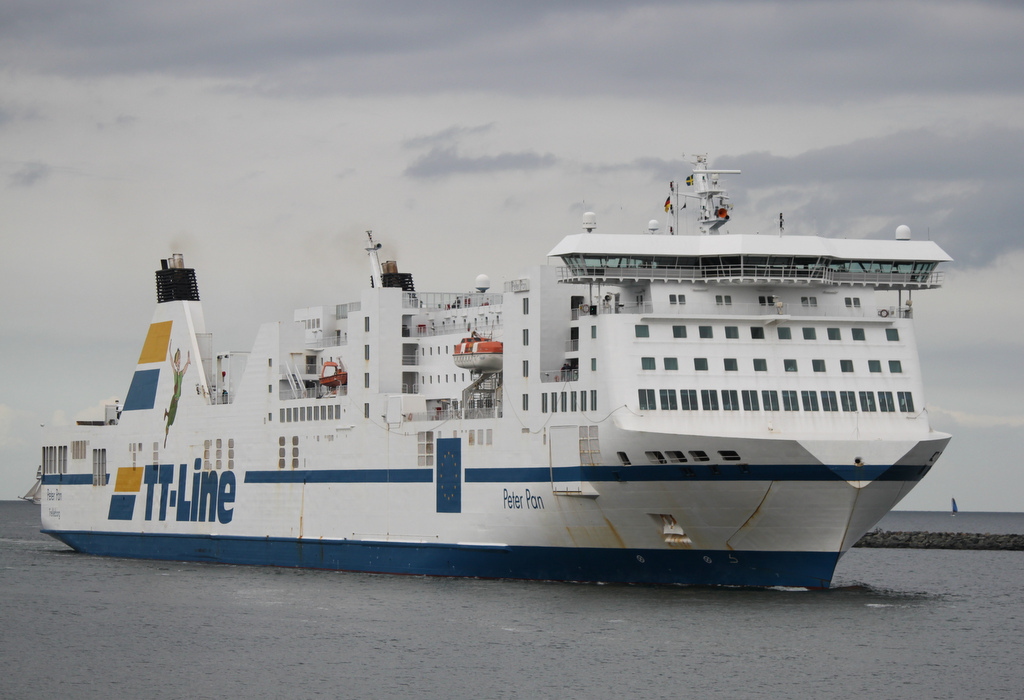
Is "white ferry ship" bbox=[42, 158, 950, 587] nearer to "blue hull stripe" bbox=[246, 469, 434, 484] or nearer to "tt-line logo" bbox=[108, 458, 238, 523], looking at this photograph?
"blue hull stripe" bbox=[246, 469, 434, 484]

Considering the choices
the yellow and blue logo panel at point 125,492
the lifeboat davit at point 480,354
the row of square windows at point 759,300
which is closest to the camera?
the row of square windows at point 759,300

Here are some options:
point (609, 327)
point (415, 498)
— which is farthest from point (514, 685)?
point (415, 498)

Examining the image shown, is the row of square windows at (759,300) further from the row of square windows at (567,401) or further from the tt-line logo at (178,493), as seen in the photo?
the tt-line logo at (178,493)

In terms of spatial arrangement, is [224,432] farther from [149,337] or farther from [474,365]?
[474,365]

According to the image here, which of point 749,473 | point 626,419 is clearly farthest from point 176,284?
point 749,473

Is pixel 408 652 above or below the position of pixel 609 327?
below

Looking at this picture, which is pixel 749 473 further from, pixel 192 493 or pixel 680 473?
pixel 192 493

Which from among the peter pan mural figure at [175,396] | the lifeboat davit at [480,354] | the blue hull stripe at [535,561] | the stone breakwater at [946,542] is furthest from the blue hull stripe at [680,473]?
the stone breakwater at [946,542]

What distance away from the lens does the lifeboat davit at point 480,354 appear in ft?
149

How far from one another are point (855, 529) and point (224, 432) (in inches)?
1022

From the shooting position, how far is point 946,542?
91.7 m

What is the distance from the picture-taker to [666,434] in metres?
38.3

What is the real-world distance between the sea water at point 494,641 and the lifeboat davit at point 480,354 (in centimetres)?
698

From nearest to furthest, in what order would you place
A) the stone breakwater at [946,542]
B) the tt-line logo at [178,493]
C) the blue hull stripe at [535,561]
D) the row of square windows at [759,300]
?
the blue hull stripe at [535,561]
the row of square windows at [759,300]
the tt-line logo at [178,493]
the stone breakwater at [946,542]
